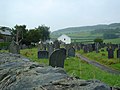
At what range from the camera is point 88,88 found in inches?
143

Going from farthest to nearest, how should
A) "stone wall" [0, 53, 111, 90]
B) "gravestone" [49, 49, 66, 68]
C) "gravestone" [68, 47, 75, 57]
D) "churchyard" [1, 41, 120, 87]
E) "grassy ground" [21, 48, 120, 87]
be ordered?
"gravestone" [68, 47, 75, 57] < "grassy ground" [21, 48, 120, 87] < "churchyard" [1, 41, 120, 87] < "gravestone" [49, 49, 66, 68] < "stone wall" [0, 53, 111, 90]

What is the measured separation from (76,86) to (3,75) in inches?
128

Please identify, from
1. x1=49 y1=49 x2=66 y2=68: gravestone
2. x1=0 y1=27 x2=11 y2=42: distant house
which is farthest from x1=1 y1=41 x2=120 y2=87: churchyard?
x1=0 y1=27 x2=11 y2=42: distant house

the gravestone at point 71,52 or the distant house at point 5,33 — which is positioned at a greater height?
the distant house at point 5,33

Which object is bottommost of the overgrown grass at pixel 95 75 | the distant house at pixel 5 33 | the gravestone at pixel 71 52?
the overgrown grass at pixel 95 75

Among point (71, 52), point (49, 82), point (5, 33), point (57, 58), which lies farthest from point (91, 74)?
point (5, 33)

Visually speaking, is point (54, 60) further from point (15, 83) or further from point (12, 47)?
point (12, 47)

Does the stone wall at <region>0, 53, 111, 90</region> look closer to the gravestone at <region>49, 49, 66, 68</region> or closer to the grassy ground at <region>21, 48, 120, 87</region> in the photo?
the grassy ground at <region>21, 48, 120, 87</region>

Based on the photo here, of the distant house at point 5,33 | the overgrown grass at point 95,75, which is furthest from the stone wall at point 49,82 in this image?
the distant house at point 5,33

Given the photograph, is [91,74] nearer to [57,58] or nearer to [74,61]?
[57,58]

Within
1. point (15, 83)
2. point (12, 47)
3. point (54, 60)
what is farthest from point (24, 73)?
point (12, 47)

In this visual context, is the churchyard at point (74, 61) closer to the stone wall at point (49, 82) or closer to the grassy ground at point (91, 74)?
the grassy ground at point (91, 74)

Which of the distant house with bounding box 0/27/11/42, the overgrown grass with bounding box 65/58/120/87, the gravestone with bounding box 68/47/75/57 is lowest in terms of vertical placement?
the overgrown grass with bounding box 65/58/120/87

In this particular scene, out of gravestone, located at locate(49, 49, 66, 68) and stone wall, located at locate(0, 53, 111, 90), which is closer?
stone wall, located at locate(0, 53, 111, 90)
